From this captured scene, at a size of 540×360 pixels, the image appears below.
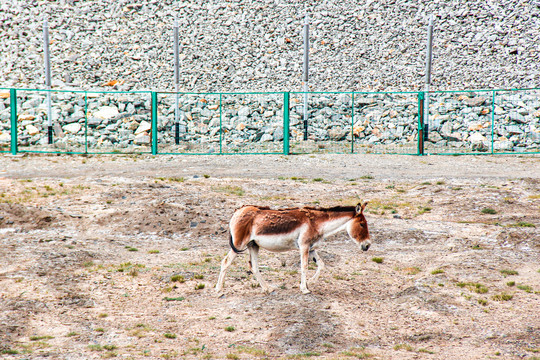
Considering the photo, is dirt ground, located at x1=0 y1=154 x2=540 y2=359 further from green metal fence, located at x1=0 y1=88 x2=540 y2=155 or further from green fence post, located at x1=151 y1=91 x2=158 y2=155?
green metal fence, located at x1=0 y1=88 x2=540 y2=155

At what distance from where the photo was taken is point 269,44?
4134 cm

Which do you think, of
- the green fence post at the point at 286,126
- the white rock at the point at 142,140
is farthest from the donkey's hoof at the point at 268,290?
the white rock at the point at 142,140

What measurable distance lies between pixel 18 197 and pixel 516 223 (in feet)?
46.6

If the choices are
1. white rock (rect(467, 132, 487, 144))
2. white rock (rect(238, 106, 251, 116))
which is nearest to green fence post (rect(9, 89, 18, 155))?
white rock (rect(238, 106, 251, 116))

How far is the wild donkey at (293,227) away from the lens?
1030 centimetres

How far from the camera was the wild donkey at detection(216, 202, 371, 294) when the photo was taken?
10297mm

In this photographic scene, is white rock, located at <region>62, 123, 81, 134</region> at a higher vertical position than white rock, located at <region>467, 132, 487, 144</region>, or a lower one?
higher

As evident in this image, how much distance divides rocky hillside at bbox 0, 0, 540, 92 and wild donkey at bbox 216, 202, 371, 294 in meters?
28.1

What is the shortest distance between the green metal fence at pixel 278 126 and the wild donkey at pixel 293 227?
656 inches

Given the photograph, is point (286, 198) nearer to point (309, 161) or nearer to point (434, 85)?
point (309, 161)

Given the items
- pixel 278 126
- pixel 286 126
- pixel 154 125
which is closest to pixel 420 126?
pixel 286 126

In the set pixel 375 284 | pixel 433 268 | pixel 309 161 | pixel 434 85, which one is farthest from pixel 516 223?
pixel 434 85

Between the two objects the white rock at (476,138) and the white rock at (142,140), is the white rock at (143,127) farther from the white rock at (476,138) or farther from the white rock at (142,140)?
the white rock at (476,138)

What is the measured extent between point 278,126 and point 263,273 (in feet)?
58.6
